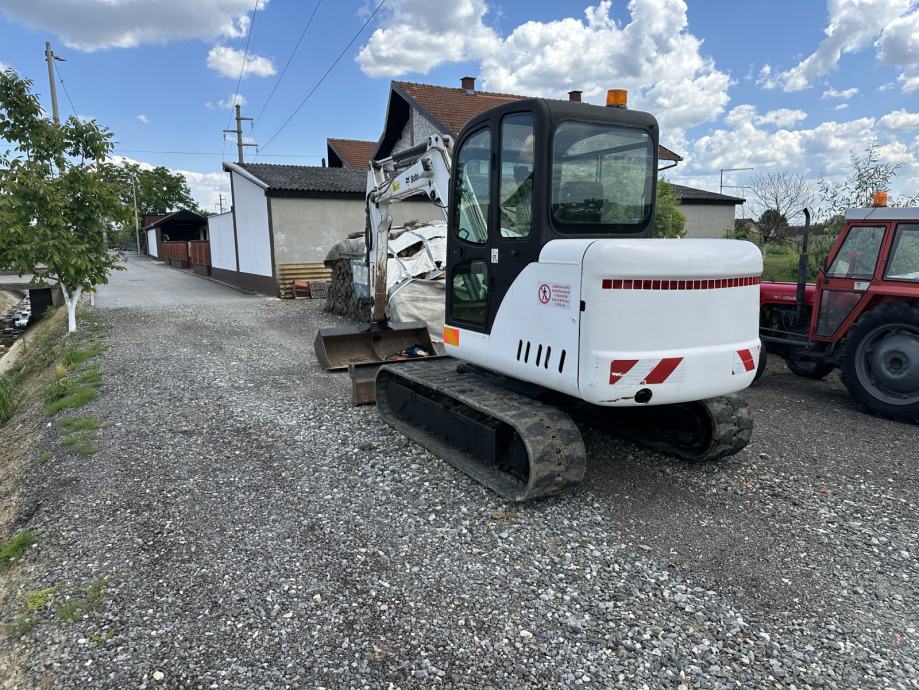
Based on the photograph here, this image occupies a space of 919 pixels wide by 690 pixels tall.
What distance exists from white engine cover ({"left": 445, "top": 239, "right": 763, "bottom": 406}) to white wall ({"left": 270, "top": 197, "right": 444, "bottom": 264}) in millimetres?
13593

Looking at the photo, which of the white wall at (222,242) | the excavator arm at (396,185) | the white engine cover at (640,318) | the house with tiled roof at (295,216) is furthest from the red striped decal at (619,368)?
the white wall at (222,242)

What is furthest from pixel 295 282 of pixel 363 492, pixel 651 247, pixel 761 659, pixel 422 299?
pixel 761 659

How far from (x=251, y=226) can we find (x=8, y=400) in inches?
453

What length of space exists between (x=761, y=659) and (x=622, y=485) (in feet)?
5.94

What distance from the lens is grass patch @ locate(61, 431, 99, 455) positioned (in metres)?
5.31

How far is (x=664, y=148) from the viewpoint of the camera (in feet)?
72.3

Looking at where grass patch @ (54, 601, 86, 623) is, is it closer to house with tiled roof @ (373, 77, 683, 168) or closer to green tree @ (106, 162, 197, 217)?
house with tiled roof @ (373, 77, 683, 168)

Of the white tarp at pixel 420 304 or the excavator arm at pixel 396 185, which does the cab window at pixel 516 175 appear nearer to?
the excavator arm at pixel 396 185

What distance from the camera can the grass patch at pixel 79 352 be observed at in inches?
354

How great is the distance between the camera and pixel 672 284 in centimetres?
371

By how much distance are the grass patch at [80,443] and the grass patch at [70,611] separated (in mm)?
2421

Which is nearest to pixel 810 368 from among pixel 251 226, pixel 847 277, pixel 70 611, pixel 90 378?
pixel 847 277

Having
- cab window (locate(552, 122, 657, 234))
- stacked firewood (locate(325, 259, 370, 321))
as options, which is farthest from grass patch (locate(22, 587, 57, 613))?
stacked firewood (locate(325, 259, 370, 321))

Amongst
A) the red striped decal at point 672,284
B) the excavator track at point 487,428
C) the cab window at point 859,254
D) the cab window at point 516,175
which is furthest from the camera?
the cab window at point 859,254
